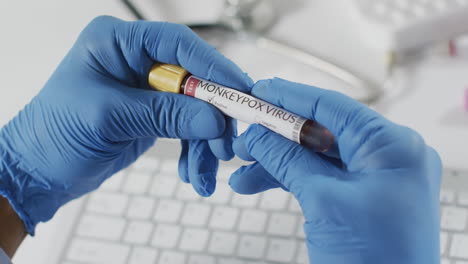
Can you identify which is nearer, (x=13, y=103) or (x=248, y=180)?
(x=248, y=180)

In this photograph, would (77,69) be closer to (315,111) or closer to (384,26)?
(315,111)

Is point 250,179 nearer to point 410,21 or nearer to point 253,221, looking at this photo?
point 253,221

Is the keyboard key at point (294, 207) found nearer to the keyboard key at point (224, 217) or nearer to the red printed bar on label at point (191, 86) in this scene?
the keyboard key at point (224, 217)

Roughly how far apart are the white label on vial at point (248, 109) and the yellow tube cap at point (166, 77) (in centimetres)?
2

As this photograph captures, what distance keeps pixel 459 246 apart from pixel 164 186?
1.18 ft

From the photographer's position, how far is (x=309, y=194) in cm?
49

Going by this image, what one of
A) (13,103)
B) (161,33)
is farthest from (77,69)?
(13,103)

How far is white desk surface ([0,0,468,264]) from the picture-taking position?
0.69 m

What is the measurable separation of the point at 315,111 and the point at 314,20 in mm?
319

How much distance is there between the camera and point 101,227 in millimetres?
677

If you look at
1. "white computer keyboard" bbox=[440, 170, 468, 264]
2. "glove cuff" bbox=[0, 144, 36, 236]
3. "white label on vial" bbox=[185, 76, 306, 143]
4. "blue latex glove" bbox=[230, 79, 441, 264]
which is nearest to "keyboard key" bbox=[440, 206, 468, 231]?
"white computer keyboard" bbox=[440, 170, 468, 264]

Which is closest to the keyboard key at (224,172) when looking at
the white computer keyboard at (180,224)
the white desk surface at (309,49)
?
the white computer keyboard at (180,224)

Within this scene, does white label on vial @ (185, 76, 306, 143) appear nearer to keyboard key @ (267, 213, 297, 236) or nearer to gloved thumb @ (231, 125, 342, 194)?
gloved thumb @ (231, 125, 342, 194)

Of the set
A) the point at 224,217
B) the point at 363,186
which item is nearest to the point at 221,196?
the point at 224,217
